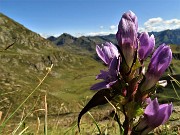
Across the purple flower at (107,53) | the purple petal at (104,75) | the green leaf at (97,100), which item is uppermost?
the purple flower at (107,53)

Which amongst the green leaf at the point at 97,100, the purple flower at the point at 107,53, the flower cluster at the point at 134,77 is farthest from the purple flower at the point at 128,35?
the green leaf at the point at 97,100

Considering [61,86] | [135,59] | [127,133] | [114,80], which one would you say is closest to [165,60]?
[135,59]

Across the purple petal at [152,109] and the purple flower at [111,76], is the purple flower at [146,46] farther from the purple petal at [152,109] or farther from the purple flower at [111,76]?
the purple petal at [152,109]

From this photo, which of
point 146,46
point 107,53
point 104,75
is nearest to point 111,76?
point 104,75

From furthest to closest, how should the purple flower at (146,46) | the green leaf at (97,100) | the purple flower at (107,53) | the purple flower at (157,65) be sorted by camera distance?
the purple flower at (107,53), the purple flower at (146,46), the purple flower at (157,65), the green leaf at (97,100)

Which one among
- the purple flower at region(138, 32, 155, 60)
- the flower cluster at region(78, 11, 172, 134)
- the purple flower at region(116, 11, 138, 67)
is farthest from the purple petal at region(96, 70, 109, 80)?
the purple flower at region(138, 32, 155, 60)

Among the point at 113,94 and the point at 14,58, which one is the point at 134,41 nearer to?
the point at 113,94

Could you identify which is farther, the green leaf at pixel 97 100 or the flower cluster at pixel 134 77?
the flower cluster at pixel 134 77

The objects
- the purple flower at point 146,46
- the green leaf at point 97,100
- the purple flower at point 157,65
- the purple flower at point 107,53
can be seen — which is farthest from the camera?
the purple flower at point 107,53

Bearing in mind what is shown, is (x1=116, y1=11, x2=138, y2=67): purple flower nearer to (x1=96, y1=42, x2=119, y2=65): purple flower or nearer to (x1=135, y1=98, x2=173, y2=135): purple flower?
(x1=96, y1=42, x2=119, y2=65): purple flower
